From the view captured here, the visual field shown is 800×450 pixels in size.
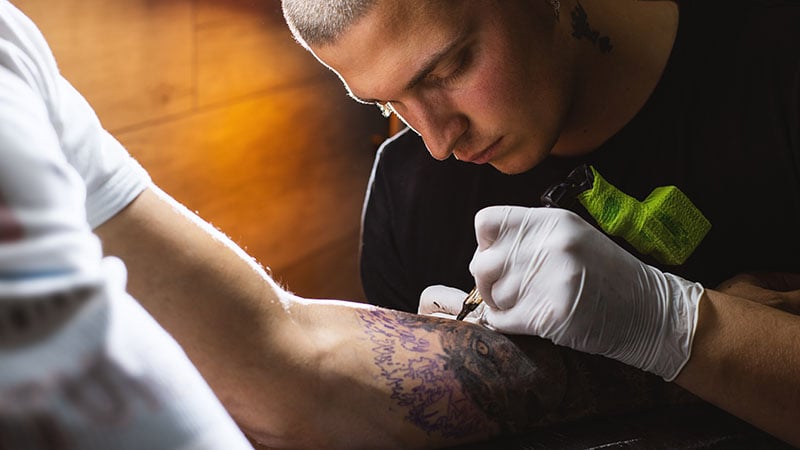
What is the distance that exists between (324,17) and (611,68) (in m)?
0.67

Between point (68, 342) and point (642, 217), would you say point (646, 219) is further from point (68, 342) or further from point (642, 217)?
point (68, 342)

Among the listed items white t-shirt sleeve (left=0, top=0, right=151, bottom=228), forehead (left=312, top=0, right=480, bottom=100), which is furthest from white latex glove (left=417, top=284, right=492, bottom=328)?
white t-shirt sleeve (left=0, top=0, right=151, bottom=228)

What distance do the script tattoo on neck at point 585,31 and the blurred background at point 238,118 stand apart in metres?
1.39

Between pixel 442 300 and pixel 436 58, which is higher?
pixel 436 58

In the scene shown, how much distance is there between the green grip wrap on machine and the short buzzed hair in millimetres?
514

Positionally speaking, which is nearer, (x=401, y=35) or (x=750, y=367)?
(x=750, y=367)

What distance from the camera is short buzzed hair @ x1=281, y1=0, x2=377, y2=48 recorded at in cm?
137

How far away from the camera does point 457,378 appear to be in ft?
3.86

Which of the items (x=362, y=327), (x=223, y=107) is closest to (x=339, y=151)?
(x=223, y=107)

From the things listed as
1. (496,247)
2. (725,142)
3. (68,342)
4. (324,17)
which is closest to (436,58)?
(324,17)

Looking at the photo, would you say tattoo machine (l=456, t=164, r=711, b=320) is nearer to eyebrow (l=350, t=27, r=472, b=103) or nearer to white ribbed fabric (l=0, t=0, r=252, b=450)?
eyebrow (l=350, t=27, r=472, b=103)

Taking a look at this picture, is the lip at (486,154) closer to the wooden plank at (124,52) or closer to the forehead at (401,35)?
the forehead at (401,35)

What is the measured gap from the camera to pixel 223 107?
279 cm

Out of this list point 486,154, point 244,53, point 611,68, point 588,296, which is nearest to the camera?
point 588,296
